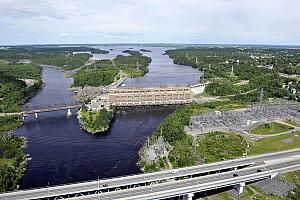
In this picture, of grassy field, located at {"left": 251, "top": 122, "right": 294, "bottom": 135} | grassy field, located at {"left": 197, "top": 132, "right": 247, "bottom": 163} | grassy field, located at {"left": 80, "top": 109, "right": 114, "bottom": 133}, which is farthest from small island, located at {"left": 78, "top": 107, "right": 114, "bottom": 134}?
grassy field, located at {"left": 251, "top": 122, "right": 294, "bottom": 135}

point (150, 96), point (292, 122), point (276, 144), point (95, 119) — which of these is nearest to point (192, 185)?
point (276, 144)

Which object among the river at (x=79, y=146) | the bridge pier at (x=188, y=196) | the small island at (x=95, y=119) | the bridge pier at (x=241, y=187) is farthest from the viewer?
the small island at (x=95, y=119)

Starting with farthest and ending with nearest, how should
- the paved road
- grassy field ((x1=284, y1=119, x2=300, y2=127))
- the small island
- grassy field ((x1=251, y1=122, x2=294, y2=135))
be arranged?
grassy field ((x1=284, y1=119, x2=300, y2=127)) < the small island < grassy field ((x1=251, y1=122, x2=294, y2=135)) < the paved road

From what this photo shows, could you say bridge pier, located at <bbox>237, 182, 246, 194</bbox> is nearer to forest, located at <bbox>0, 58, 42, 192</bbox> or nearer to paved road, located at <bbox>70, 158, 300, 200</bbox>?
paved road, located at <bbox>70, 158, 300, 200</bbox>

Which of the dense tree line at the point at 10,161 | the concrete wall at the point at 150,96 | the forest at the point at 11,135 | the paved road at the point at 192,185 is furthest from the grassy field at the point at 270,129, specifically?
the forest at the point at 11,135

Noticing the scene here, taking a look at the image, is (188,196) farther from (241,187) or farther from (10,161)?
(10,161)

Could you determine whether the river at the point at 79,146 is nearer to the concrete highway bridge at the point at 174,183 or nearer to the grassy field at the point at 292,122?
the concrete highway bridge at the point at 174,183

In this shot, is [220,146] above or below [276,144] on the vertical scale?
above
